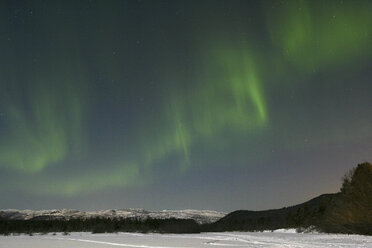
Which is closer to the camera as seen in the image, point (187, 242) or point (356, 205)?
point (187, 242)

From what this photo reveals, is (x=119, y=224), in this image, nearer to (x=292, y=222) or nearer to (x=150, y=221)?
(x=150, y=221)

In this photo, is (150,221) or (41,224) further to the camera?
(150,221)

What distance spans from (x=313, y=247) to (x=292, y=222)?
280 feet

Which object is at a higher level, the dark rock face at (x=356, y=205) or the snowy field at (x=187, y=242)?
the dark rock face at (x=356, y=205)

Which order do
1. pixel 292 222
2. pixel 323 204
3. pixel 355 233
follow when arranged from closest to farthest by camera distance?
pixel 355 233, pixel 323 204, pixel 292 222

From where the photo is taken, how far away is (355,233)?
1554 inches

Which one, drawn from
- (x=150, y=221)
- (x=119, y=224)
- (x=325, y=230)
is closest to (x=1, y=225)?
(x=119, y=224)

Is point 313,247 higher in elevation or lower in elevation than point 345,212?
lower

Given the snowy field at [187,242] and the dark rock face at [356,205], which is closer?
the snowy field at [187,242]

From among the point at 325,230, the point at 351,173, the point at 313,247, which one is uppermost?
the point at 351,173

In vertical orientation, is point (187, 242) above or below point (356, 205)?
below

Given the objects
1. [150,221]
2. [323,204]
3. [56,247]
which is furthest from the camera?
[150,221]

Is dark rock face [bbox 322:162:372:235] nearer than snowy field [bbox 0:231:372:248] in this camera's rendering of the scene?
No

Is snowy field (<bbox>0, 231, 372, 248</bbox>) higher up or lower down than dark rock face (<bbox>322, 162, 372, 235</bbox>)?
lower down
